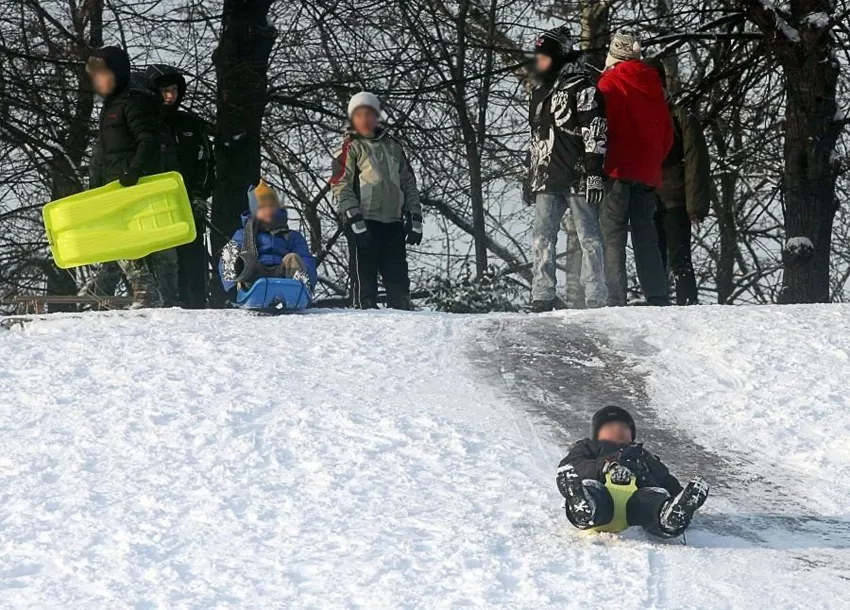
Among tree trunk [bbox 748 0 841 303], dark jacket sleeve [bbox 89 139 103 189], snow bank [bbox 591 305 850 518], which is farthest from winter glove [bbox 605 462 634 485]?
tree trunk [bbox 748 0 841 303]

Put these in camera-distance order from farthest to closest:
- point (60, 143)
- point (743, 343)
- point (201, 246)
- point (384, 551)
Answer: point (60, 143)
point (201, 246)
point (743, 343)
point (384, 551)

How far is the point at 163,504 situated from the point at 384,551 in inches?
40.4

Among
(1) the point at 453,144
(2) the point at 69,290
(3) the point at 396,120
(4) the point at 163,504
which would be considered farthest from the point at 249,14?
(4) the point at 163,504

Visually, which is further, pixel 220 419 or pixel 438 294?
pixel 438 294

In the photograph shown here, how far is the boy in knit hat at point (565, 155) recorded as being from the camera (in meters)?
9.03

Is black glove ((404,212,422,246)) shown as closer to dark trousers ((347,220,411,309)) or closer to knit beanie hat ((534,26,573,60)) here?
dark trousers ((347,220,411,309))

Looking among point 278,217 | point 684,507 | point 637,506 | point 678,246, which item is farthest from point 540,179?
point 684,507

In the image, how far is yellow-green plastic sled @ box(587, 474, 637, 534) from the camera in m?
5.27

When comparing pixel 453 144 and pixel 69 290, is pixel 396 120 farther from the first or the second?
pixel 69 290

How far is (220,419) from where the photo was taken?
650 cm

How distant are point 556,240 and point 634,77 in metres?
1.28

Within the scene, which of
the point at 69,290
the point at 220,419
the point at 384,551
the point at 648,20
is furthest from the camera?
the point at 69,290

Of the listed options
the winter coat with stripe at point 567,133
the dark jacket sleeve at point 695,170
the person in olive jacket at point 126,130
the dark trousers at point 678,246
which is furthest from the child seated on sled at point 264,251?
the dark jacket sleeve at point 695,170

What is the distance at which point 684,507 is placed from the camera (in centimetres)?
511
